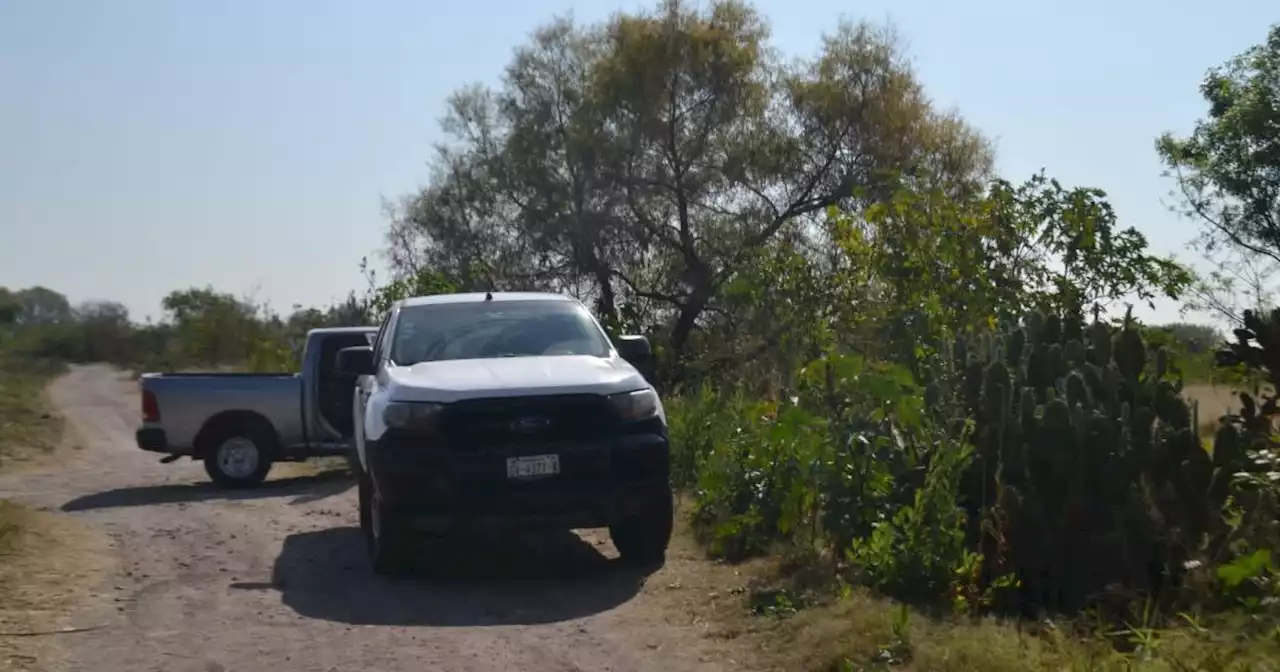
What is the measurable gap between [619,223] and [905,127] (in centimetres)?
547

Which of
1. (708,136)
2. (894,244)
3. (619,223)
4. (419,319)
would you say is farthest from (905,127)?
(419,319)

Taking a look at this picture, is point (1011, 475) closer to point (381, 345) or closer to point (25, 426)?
point (381, 345)

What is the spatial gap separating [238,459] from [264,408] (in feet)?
2.12

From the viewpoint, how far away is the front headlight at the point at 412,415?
9148mm

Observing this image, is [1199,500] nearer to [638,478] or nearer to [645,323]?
[638,478]

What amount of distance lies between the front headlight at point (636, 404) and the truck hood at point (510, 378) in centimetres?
5

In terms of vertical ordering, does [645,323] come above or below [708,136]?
below

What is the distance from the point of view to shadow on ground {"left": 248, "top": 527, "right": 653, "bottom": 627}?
8570mm

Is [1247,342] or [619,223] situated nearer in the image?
[1247,342]

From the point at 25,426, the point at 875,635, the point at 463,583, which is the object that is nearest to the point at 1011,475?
the point at 875,635

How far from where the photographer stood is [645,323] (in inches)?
966

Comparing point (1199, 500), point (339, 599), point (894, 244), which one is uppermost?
point (894, 244)

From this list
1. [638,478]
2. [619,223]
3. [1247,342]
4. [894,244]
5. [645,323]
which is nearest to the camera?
[1247,342]

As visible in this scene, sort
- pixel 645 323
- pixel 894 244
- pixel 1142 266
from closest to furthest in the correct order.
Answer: pixel 1142 266, pixel 894 244, pixel 645 323
